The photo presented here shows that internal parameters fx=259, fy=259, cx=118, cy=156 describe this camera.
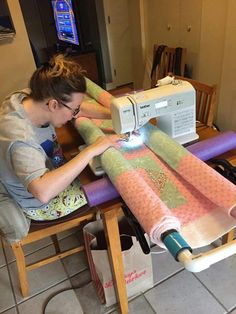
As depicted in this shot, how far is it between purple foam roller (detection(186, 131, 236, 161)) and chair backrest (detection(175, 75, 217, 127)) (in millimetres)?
495

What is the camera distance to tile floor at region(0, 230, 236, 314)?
4.42 feet

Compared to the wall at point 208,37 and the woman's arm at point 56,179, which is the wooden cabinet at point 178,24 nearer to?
the wall at point 208,37

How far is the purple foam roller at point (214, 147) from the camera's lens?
98 cm

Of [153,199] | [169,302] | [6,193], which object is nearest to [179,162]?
[153,199]

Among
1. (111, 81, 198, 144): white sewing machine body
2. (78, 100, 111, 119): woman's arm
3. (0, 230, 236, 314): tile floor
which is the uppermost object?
(111, 81, 198, 144): white sewing machine body

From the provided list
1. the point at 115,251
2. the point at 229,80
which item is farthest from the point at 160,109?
the point at 229,80

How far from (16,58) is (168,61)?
1588 millimetres

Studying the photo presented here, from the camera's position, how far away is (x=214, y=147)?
100 cm

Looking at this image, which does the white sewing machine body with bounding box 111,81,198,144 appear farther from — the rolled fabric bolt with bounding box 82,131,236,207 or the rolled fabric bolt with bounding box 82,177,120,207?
the rolled fabric bolt with bounding box 82,177,120,207

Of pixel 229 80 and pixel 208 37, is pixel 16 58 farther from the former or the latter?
pixel 229 80

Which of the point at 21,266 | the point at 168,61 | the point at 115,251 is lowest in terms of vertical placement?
the point at 21,266

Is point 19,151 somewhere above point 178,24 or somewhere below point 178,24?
below

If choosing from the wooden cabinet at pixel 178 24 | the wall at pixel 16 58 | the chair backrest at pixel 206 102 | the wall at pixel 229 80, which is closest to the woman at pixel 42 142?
the chair backrest at pixel 206 102

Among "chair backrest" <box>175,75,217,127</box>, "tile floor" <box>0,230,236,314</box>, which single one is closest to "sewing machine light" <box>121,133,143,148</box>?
"chair backrest" <box>175,75,217,127</box>
